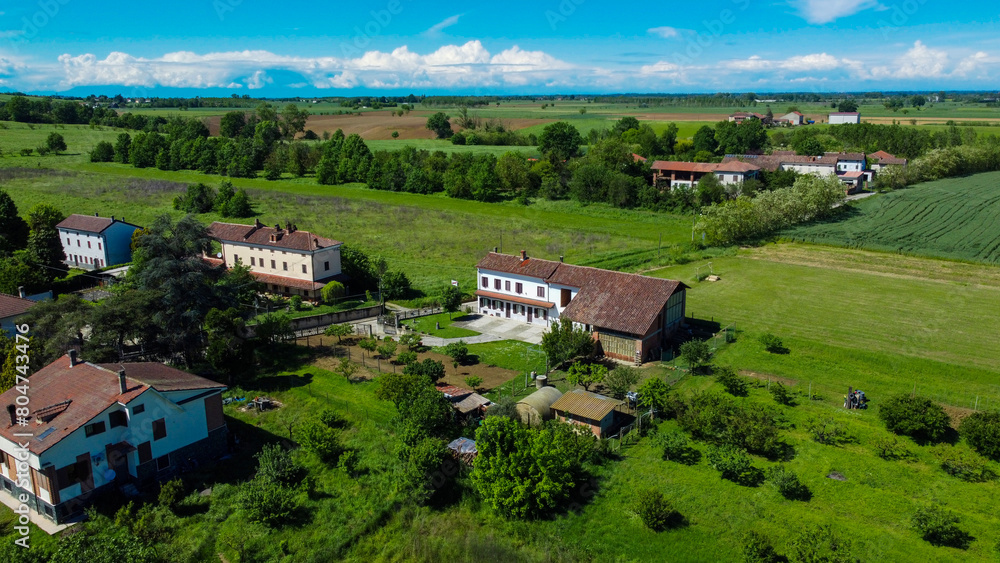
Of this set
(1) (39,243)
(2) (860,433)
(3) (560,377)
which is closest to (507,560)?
(3) (560,377)

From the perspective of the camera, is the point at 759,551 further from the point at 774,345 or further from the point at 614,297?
the point at 614,297

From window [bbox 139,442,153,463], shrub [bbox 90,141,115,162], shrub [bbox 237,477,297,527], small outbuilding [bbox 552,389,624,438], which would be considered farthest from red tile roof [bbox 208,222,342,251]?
shrub [bbox 90,141,115,162]

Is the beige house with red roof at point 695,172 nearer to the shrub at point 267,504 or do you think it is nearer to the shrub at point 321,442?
the shrub at point 321,442

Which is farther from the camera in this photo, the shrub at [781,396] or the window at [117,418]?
the shrub at [781,396]

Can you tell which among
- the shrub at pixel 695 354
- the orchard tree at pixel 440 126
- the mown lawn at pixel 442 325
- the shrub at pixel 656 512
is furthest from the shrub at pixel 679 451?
the orchard tree at pixel 440 126

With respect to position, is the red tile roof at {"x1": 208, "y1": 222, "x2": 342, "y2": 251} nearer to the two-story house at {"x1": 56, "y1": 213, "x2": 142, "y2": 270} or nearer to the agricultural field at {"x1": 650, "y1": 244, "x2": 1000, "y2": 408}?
the two-story house at {"x1": 56, "y1": 213, "x2": 142, "y2": 270}

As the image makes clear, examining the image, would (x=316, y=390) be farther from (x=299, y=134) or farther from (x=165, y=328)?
(x=299, y=134)
